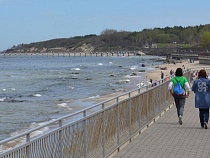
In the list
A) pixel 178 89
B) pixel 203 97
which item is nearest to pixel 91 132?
pixel 203 97

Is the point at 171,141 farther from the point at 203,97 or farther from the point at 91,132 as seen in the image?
the point at 91,132

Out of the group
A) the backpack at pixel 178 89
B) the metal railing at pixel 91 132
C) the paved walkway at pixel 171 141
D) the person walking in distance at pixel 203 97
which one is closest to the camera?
the metal railing at pixel 91 132

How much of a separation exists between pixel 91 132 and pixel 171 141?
299 centimetres

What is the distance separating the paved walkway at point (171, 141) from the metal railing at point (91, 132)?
26 cm

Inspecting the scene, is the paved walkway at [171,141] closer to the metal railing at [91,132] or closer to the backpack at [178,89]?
the metal railing at [91,132]

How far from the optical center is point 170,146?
375 inches

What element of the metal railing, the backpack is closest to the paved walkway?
the metal railing

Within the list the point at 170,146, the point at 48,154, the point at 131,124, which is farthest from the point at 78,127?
the point at 131,124

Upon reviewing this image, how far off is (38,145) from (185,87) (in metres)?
7.74

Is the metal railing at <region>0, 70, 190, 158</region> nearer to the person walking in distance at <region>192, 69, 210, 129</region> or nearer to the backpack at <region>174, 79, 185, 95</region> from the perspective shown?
the backpack at <region>174, 79, 185, 95</region>

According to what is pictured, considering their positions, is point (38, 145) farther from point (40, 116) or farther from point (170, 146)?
point (40, 116)

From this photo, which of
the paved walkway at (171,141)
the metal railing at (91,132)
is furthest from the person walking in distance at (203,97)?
the metal railing at (91,132)

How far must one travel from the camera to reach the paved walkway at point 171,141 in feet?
28.8

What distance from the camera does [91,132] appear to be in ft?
25.2
